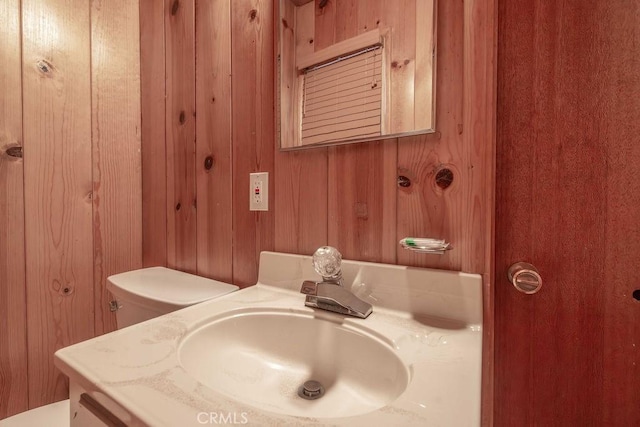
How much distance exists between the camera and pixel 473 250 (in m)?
0.60

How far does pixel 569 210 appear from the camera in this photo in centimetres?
60

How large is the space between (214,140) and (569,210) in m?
1.03

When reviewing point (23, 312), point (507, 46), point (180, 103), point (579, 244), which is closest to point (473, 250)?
point (579, 244)

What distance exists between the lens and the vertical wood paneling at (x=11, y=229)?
95 cm

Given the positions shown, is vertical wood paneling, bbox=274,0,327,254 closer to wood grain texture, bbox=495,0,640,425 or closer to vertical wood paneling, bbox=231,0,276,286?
vertical wood paneling, bbox=231,0,276,286

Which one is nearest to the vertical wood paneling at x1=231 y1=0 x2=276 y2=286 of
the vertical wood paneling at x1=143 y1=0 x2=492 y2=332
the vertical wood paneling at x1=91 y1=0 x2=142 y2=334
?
the vertical wood paneling at x1=143 y1=0 x2=492 y2=332

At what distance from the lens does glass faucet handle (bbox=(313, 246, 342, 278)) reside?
2.14 feet

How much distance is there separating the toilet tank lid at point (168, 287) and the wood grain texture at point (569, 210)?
786 millimetres

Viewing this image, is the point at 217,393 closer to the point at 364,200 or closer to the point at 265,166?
the point at 364,200

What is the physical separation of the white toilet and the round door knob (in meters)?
0.76

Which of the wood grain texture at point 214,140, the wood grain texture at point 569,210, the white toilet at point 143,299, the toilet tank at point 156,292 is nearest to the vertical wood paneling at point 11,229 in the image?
the white toilet at point 143,299

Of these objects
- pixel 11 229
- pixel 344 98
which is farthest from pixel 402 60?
pixel 11 229

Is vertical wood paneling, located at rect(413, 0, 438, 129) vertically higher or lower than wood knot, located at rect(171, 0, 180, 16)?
lower

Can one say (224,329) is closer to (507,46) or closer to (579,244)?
(579,244)
